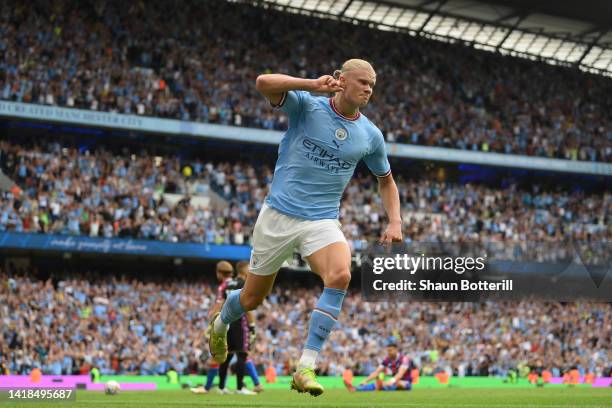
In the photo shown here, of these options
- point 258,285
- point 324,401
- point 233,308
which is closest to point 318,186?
point 258,285

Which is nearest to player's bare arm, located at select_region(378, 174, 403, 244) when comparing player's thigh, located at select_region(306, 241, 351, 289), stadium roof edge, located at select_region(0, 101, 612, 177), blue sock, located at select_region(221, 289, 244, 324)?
player's thigh, located at select_region(306, 241, 351, 289)

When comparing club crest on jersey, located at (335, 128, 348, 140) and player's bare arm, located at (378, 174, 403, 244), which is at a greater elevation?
club crest on jersey, located at (335, 128, 348, 140)

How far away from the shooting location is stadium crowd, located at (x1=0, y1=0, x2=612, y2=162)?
38.8 m

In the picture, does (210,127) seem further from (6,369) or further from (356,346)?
(6,369)

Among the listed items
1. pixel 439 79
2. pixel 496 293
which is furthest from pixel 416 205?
pixel 439 79

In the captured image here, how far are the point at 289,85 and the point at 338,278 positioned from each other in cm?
177

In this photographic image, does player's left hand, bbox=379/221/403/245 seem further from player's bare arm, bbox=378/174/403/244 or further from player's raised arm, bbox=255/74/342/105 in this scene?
player's raised arm, bbox=255/74/342/105

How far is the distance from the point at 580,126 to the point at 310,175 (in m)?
47.7

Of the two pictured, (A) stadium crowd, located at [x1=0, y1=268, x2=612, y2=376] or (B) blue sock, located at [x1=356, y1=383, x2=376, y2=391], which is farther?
(A) stadium crowd, located at [x1=0, y1=268, x2=612, y2=376]

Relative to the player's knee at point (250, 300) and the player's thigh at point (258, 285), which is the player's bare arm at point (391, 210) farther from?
the player's knee at point (250, 300)

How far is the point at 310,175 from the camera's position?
8.56m

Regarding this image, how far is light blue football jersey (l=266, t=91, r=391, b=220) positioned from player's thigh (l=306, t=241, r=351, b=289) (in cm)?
34

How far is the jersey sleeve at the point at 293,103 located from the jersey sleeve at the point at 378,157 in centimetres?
81

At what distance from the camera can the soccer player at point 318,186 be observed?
8430mm
